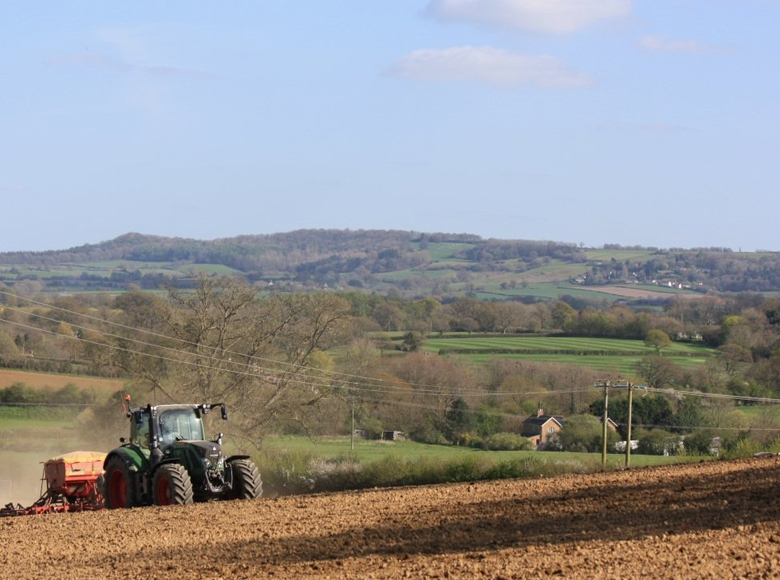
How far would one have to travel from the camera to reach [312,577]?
11.0 metres

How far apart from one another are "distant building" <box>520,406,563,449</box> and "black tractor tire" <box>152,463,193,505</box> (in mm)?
30677

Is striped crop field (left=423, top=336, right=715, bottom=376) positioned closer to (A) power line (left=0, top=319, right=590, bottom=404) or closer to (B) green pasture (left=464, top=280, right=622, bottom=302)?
(A) power line (left=0, top=319, right=590, bottom=404)

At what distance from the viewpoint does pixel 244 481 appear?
20406mm

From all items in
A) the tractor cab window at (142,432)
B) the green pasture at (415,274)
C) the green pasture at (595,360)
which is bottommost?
the green pasture at (595,360)

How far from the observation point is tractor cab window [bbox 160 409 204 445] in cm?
2089

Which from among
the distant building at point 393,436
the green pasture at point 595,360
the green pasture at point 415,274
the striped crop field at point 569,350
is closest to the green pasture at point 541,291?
the green pasture at point 415,274

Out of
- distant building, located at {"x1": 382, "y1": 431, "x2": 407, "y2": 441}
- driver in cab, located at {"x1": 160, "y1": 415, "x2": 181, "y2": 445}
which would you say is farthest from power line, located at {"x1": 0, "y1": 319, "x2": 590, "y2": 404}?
driver in cab, located at {"x1": 160, "y1": 415, "x2": 181, "y2": 445}

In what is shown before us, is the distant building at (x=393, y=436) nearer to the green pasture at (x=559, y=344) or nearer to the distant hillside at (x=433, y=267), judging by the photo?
the green pasture at (x=559, y=344)

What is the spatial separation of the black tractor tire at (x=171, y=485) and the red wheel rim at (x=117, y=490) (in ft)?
4.89

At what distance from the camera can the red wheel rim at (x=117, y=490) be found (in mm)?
21237

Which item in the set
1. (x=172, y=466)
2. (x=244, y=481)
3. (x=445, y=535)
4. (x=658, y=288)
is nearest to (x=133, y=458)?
(x=172, y=466)

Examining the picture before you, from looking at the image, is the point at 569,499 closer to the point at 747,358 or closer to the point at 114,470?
Answer: the point at 114,470

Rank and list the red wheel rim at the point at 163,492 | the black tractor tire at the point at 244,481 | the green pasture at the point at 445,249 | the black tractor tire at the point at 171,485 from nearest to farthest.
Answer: the black tractor tire at the point at 171,485
the red wheel rim at the point at 163,492
the black tractor tire at the point at 244,481
the green pasture at the point at 445,249

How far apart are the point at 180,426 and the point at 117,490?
6.23ft
